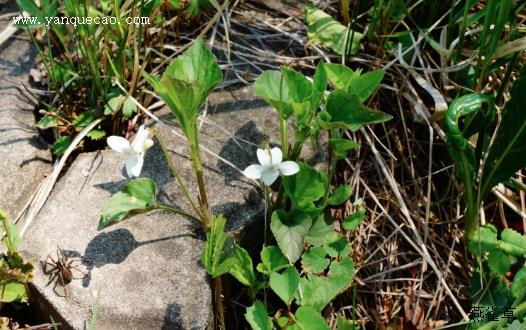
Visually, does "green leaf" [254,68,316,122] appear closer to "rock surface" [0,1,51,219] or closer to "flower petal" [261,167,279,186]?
"flower petal" [261,167,279,186]

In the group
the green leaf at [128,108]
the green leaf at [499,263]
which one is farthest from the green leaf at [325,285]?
the green leaf at [128,108]

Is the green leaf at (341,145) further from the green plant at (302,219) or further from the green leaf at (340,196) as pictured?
the green leaf at (340,196)

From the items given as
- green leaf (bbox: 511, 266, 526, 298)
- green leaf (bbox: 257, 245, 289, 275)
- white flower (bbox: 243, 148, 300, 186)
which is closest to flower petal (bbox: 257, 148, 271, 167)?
white flower (bbox: 243, 148, 300, 186)

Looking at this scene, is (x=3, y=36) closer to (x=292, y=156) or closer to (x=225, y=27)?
(x=225, y=27)

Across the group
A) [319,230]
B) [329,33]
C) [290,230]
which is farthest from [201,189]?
[329,33]

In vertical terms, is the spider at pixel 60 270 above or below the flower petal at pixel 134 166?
below

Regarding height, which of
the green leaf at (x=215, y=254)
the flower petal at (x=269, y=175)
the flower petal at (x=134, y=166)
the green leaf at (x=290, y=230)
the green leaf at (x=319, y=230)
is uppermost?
the flower petal at (x=134, y=166)
